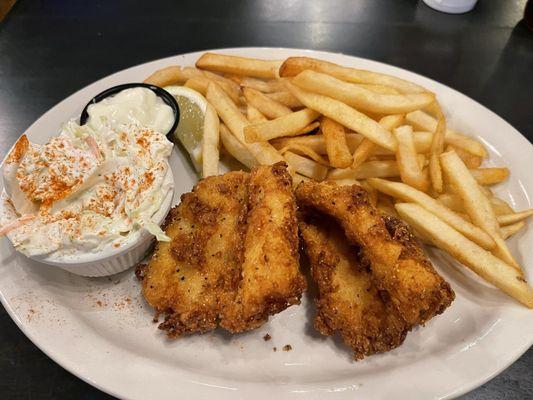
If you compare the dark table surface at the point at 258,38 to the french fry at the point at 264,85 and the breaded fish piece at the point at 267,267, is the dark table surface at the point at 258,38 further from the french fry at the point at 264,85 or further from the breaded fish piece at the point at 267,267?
the breaded fish piece at the point at 267,267

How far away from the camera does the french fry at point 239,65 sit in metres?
2.62

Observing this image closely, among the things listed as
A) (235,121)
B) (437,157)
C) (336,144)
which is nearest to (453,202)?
(437,157)

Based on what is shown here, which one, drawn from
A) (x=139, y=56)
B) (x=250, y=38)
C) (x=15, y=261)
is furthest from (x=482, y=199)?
(x=139, y=56)

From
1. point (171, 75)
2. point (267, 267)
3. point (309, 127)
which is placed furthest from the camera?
point (171, 75)

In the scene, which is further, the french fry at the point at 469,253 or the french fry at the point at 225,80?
the french fry at the point at 225,80

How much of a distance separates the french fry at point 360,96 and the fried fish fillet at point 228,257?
0.54m

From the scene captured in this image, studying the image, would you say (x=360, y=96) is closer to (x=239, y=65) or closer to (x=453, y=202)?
(x=453, y=202)

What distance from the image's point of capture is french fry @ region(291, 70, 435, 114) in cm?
222

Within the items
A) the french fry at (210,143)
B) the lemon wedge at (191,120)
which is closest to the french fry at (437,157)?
the french fry at (210,143)

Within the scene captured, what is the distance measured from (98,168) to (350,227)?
1.10 m

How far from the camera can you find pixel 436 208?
2.03 m

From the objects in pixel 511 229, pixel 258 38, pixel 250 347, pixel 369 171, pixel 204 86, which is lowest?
pixel 250 347

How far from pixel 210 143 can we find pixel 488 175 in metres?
1.43

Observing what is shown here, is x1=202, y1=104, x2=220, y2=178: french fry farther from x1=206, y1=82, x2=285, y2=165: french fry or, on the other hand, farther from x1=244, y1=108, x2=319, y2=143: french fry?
x1=244, y1=108, x2=319, y2=143: french fry
